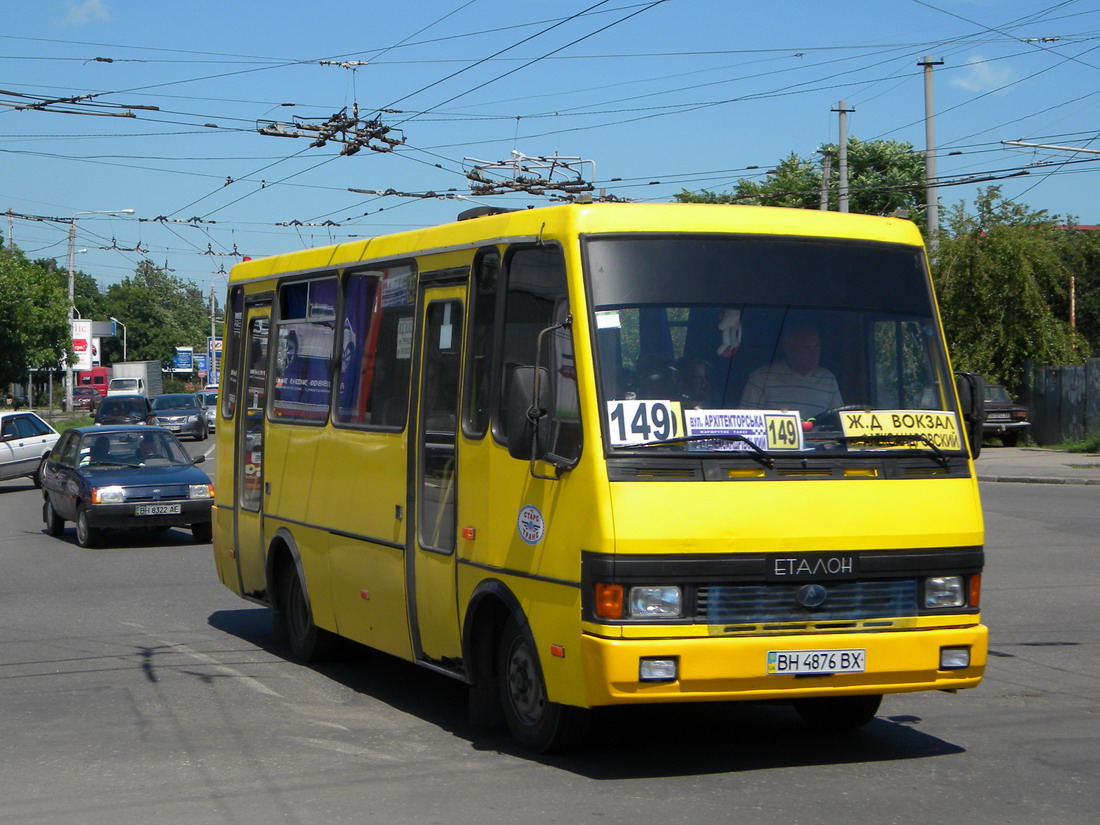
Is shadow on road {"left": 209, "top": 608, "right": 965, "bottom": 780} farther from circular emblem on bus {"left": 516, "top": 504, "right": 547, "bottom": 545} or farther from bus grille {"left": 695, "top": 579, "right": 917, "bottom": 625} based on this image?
circular emblem on bus {"left": 516, "top": 504, "right": 547, "bottom": 545}

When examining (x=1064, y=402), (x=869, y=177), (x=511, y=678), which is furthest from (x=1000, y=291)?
(x=511, y=678)

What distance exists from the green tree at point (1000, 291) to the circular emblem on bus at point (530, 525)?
1309 inches

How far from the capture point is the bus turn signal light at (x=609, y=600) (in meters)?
6.23

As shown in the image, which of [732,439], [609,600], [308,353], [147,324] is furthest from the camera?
[147,324]

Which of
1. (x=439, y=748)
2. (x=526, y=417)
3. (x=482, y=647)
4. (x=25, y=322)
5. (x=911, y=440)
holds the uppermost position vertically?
(x=25, y=322)

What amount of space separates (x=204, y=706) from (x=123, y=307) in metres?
143

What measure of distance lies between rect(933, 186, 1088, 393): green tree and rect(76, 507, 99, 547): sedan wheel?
25.6 metres

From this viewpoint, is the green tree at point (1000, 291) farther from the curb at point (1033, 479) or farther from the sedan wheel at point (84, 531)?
the sedan wheel at point (84, 531)

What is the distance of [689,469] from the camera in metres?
6.40

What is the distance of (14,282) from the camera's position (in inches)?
1969

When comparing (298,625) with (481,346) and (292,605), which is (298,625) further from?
(481,346)

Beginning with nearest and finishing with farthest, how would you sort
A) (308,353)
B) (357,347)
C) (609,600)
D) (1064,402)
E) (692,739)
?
(609,600)
(692,739)
(357,347)
(308,353)
(1064,402)

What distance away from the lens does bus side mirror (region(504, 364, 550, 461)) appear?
6594mm

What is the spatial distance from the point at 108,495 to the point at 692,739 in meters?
12.7
